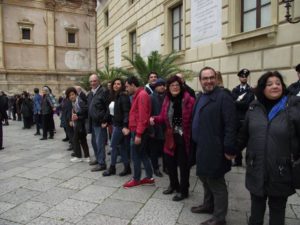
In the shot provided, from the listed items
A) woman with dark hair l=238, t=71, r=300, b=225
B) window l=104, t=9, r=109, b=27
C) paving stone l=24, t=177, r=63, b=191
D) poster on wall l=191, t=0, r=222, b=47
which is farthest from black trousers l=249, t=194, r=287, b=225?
window l=104, t=9, r=109, b=27

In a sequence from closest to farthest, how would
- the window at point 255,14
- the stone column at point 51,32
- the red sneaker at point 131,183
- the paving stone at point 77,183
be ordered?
the red sneaker at point 131,183 < the paving stone at point 77,183 < the window at point 255,14 < the stone column at point 51,32

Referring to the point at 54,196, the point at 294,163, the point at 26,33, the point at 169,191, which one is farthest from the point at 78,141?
the point at 26,33

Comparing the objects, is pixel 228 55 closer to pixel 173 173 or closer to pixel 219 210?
pixel 173 173

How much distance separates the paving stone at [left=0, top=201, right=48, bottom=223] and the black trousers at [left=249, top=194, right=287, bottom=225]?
9.16 ft

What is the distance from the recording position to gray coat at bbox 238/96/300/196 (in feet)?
8.79

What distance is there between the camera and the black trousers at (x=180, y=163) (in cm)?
428

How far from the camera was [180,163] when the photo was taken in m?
4.32

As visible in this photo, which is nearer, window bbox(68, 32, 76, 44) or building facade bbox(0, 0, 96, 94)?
building facade bbox(0, 0, 96, 94)

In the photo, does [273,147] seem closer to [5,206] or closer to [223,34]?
[5,206]

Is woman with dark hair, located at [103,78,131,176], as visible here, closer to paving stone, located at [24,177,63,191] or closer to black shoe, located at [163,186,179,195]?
paving stone, located at [24,177,63,191]

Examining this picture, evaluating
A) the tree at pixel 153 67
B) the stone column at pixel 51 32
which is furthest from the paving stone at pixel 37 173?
the stone column at pixel 51 32

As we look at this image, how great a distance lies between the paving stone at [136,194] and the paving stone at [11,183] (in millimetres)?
1857

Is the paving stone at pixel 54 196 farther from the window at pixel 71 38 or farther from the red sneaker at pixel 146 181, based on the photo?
the window at pixel 71 38

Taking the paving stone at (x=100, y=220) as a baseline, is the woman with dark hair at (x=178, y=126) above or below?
above
